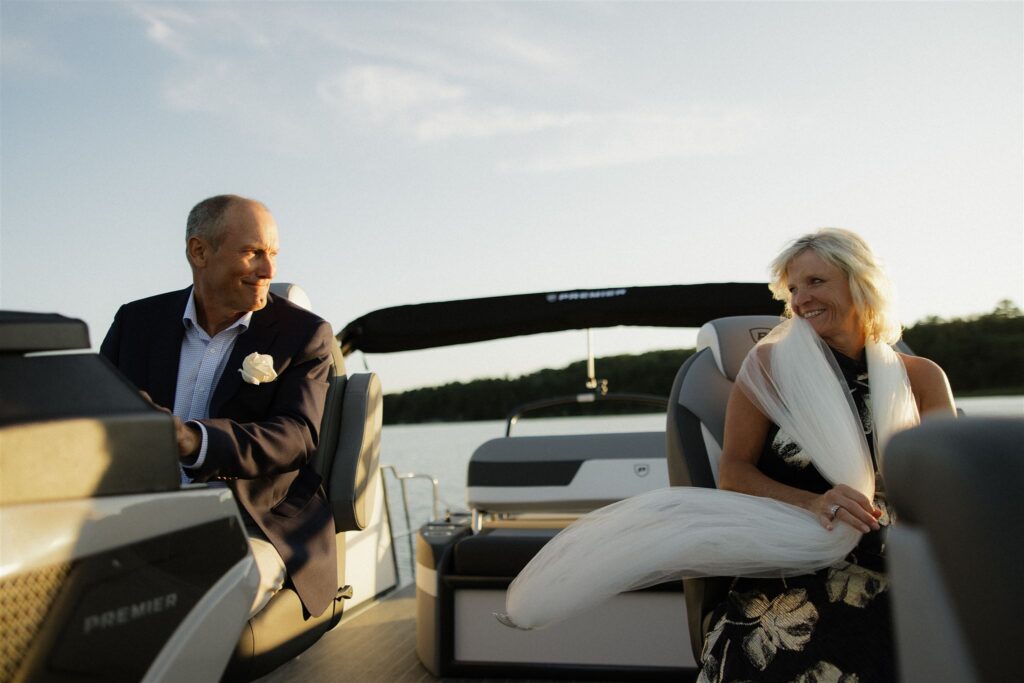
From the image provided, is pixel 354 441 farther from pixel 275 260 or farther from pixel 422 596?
pixel 422 596

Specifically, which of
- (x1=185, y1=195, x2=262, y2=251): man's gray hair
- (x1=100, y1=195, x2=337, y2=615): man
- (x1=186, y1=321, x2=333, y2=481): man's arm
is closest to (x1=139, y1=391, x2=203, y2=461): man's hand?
(x1=186, y1=321, x2=333, y2=481): man's arm

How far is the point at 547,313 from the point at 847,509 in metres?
1.89

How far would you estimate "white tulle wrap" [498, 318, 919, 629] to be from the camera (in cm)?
158

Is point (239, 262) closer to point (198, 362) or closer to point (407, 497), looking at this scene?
point (198, 362)

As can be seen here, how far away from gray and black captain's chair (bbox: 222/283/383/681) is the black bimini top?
947mm

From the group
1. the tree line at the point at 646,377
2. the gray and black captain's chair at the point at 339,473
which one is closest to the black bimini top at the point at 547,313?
the tree line at the point at 646,377

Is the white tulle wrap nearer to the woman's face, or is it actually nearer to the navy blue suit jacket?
the woman's face

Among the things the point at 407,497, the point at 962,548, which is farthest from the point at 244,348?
the point at 407,497

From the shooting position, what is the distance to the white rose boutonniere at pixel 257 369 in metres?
1.98

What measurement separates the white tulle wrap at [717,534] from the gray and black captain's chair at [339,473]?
470 millimetres

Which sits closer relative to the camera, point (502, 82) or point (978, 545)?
point (978, 545)

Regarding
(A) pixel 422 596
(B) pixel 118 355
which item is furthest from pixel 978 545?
(A) pixel 422 596

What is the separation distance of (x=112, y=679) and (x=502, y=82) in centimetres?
370

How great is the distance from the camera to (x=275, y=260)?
219 centimetres
